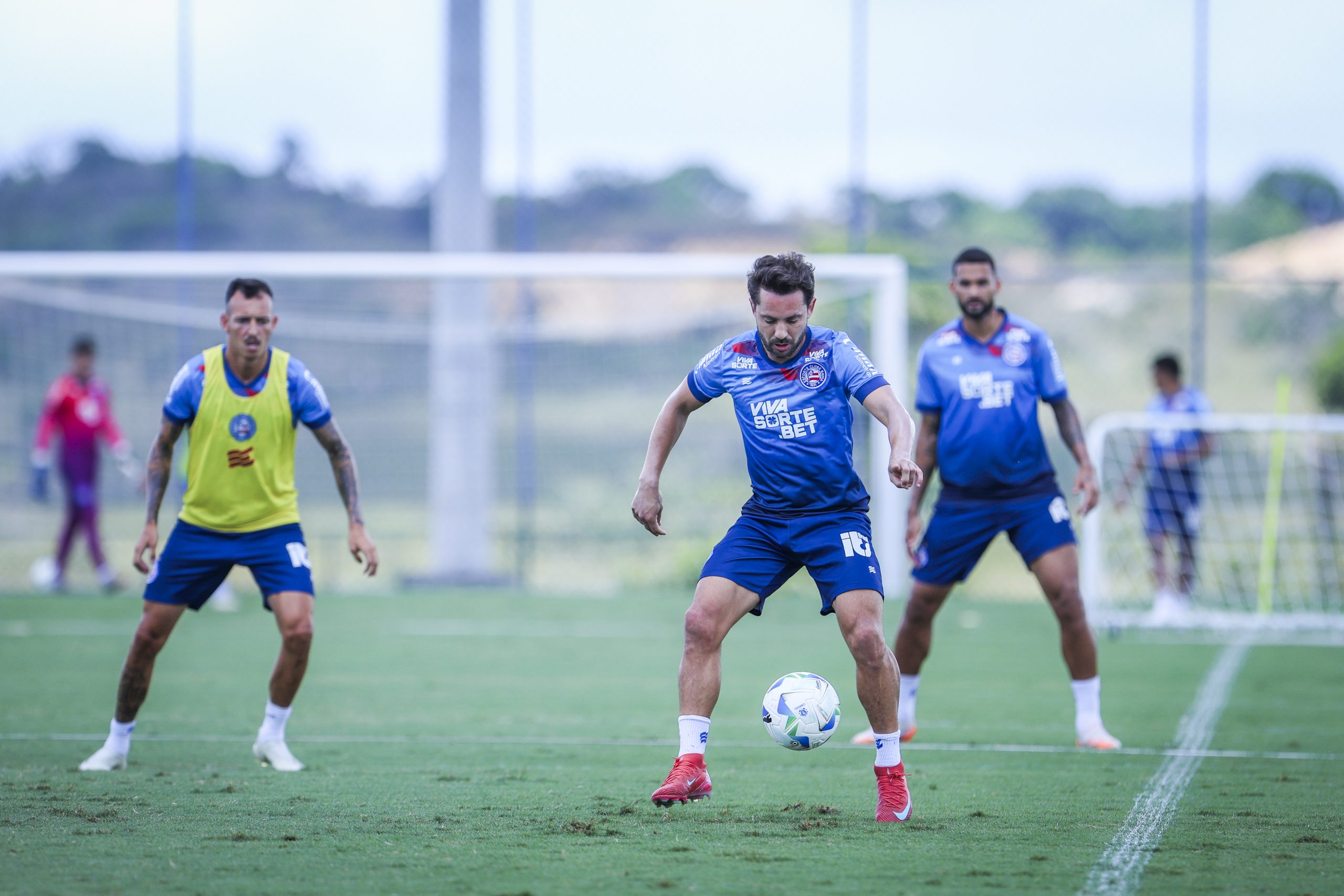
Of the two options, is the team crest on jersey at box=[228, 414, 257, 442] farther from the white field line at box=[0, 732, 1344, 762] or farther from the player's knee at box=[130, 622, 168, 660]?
the white field line at box=[0, 732, 1344, 762]

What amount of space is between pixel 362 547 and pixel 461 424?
10210mm

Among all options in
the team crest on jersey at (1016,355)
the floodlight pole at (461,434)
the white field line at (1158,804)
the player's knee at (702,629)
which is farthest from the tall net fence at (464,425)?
the player's knee at (702,629)

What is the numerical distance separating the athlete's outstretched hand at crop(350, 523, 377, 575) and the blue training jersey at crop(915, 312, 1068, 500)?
8.96 ft

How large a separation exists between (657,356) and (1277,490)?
24.7 feet

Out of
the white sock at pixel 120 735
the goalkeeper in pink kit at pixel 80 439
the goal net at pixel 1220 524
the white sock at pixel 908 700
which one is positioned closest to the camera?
the white sock at pixel 120 735

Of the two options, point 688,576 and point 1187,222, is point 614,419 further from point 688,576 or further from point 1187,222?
point 1187,222

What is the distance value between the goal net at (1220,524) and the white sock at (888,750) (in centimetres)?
719

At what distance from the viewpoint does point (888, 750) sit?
513 centimetres

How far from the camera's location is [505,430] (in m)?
17.2

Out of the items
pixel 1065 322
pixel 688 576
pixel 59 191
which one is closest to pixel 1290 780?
pixel 688 576

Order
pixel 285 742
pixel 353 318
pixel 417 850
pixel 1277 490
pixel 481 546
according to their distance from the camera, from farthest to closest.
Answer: pixel 353 318, pixel 481 546, pixel 1277 490, pixel 285 742, pixel 417 850

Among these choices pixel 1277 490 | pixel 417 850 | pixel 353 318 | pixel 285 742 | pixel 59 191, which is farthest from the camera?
pixel 59 191

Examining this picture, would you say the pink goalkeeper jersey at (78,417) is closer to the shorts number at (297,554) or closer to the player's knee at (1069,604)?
the shorts number at (297,554)

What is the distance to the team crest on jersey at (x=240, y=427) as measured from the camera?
247 inches
